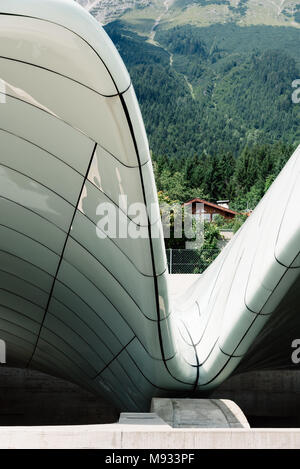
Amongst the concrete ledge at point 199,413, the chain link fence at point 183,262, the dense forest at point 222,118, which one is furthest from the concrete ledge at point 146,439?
the dense forest at point 222,118

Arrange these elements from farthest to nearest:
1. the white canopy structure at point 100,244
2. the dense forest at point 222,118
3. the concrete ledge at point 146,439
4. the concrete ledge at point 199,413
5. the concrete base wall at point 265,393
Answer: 1. the dense forest at point 222,118
2. the concrete base wall at point 265,393
3. the concrete ledge at point 199,413
4. the concrete ledge at point 146,439
5. the white canopy structure at point 100,244

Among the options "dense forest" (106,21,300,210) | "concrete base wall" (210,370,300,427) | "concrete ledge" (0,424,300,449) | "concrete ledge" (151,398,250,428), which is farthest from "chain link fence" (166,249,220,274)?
"dense forest" (106,21,300,210)

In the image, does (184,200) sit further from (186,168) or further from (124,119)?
(124,119)

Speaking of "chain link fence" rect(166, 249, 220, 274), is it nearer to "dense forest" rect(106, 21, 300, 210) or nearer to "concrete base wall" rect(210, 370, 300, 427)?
"concrete base wall" rect(210, 370, 300, 427)

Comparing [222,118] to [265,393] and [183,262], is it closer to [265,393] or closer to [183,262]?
[183,262]

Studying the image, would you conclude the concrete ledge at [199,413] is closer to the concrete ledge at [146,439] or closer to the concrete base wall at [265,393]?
the concrete ledge at [146,439]
